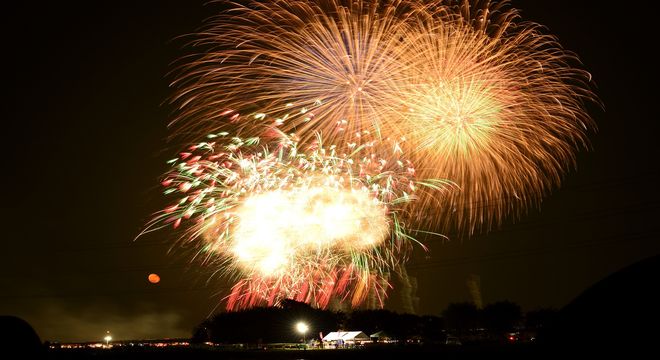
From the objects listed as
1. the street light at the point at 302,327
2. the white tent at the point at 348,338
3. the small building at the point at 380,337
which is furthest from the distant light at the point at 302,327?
the small building at the point at 380,337

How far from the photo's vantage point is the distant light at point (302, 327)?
94.5 metres

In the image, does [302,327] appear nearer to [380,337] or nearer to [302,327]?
[302,327]

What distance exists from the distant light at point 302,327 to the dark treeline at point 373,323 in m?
1.09

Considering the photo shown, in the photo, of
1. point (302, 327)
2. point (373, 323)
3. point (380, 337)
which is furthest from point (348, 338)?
point (373, 323)

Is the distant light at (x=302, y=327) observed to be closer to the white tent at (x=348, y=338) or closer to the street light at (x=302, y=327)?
the street light at (x=302, y=327)

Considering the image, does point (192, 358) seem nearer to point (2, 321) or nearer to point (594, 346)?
point (2, 321)

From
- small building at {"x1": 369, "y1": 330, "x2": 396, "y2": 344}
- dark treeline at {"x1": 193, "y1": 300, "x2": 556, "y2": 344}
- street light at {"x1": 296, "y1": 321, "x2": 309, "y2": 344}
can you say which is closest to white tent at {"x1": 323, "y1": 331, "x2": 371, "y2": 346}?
street light at {"x1": 296, "y1": 321, "x2": 309, "y2": 344}

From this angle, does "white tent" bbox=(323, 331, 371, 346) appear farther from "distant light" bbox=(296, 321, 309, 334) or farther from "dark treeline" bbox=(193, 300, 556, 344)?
"dark treeline" bbox=(193, 300, 556, 344)

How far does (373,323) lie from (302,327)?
31.7 metres

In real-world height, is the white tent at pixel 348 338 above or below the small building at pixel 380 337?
below

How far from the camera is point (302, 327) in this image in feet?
317

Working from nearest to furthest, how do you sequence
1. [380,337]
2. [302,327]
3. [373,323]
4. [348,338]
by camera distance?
[348,338], [302,327], [380,337], [373,323]

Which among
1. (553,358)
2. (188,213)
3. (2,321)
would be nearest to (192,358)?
(188,213)

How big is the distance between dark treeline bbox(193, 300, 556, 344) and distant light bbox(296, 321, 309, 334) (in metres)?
1.09
